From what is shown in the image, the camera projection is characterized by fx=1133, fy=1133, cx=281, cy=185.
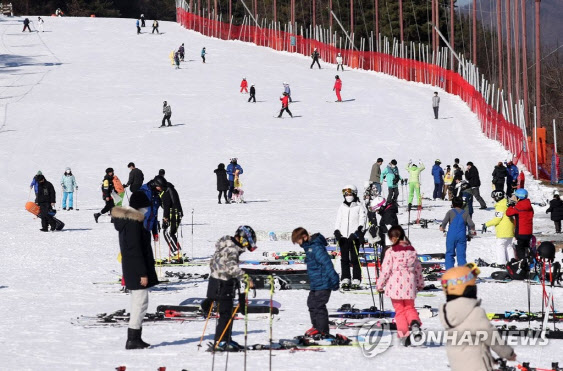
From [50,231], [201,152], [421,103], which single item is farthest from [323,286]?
[421,103]

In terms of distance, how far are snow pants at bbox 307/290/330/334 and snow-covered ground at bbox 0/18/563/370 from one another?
Result: 1.50ft

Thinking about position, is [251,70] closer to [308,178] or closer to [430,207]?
[308,178]

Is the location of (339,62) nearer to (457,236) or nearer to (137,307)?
(457,236)

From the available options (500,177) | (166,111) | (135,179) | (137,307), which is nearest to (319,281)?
(137,307)

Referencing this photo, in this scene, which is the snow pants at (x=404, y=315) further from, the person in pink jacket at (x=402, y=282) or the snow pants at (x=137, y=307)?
the snow pants at (x=137, y=307)

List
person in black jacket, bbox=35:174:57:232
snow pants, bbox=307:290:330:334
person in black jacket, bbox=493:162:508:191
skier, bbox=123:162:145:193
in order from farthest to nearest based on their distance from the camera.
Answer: person in black jacket, bbox=493:162:508:191 < skier, bbox=123:162:145:193 < person in black jacket, bbox=35:174:57:232 < snow pants, bbox=307:290:330:334

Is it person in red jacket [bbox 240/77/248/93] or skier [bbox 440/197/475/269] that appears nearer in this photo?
skier [bbox 440/197/475/269]

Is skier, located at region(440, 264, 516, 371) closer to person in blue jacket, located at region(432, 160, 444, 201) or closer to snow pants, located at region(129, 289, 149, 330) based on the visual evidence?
snow pants, located at region(129, 289, 149, 330)

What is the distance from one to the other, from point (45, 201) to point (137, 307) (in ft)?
41.3

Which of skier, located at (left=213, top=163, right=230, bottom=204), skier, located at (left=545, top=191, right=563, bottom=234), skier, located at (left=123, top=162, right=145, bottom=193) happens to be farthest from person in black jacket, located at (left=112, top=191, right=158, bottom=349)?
skier, located at (left=213, top=163, right=230, bottom=204)

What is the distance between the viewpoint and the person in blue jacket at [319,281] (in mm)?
10492

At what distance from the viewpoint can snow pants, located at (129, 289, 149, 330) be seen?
1023 centimetres

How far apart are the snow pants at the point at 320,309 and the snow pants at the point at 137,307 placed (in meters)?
1.53

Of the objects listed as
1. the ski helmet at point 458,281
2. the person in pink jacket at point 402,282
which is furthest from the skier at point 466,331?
the person in pink jacket at point 402,282
